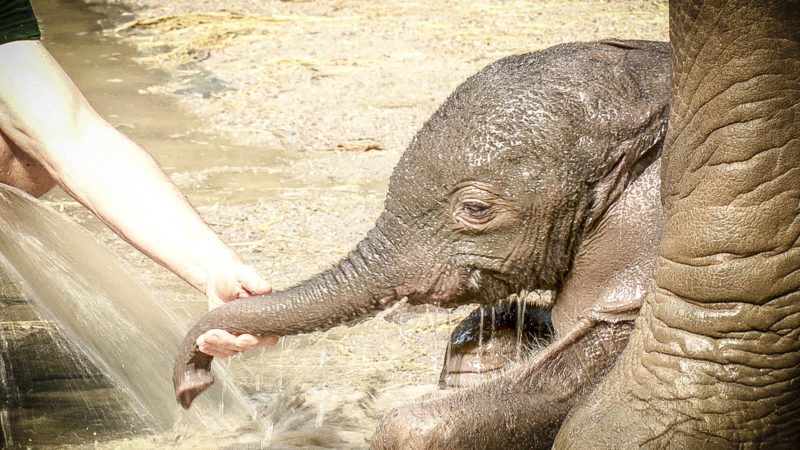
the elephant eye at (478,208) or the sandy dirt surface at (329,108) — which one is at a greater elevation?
the elephant eye at (478,208)

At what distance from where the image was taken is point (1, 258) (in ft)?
15.1

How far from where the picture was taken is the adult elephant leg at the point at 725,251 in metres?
2.73

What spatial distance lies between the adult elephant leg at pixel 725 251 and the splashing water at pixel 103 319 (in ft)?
6.98

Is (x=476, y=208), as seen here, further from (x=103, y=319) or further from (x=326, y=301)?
(x=103, y=319)

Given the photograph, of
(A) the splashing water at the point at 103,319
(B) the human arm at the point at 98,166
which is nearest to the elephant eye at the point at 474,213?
(B) the human arm at the point at 98,166

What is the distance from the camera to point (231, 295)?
13.8 feet

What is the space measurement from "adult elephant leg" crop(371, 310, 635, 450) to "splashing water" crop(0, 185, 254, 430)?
1396 millimetres

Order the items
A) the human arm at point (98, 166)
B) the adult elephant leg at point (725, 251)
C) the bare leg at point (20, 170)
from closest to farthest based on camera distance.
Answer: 1. the adult elephant leg at point (725, 251)
2. the human arm at point (98, 166)
3. the bare leg at point (20, 170)

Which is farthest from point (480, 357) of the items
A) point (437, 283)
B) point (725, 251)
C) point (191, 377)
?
point (725, 251)

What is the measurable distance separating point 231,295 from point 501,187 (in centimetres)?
111

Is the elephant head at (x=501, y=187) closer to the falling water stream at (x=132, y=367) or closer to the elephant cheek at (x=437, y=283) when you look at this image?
the elephant cheek at (x=437, y=283)

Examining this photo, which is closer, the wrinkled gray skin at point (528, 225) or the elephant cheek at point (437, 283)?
the wrinkled gray skin at point (528, 225)

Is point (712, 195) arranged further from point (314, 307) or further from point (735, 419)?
point (314, 307)

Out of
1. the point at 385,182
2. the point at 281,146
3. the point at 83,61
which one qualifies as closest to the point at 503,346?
the point at 385,182
